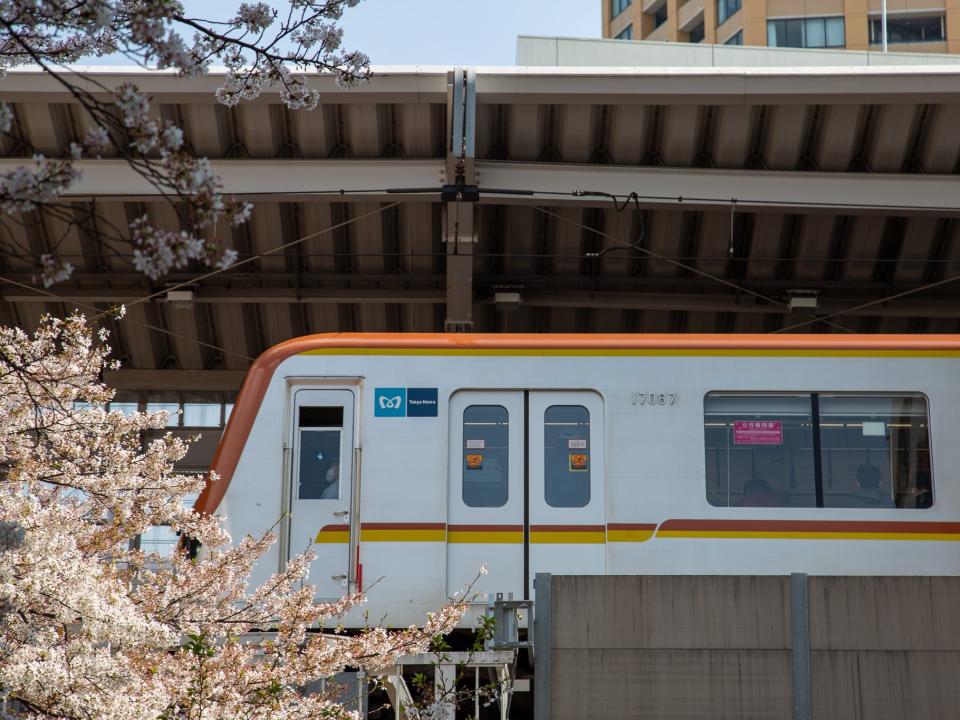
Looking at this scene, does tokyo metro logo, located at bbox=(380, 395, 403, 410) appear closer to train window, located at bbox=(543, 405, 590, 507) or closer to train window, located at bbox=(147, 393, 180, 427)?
train window, located at bbox=(543, 405, 590, 507)

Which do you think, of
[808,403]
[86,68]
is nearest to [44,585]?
[808,403]

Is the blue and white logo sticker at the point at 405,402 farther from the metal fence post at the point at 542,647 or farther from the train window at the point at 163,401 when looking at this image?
the train window at the point at 163,401

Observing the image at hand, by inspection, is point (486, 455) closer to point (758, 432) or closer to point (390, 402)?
point (390, 402)

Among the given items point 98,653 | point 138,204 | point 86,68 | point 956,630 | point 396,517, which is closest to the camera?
point 98,653

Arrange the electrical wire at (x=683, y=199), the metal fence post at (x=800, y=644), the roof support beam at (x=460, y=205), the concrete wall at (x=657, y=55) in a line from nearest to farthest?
1. the metal fence post at (x=800, y=644)
2. the roof support beam at (x=460, y=205)
3. the electrical wire at (x=683, y=199)
4. the concrete wall at (x=657, y=55)

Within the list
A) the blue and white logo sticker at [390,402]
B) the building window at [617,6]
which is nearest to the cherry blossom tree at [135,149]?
the blue and white logo sticker at [390,402]

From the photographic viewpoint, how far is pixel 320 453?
9.64 m

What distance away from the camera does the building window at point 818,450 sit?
31.3ft

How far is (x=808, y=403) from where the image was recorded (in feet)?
31.9

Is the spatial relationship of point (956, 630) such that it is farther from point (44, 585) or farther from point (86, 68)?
point (86, 68)

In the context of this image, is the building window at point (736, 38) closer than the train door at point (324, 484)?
No

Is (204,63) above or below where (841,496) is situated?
above

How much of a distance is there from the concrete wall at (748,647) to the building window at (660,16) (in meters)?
50.6

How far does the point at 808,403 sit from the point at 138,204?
35.6ft
